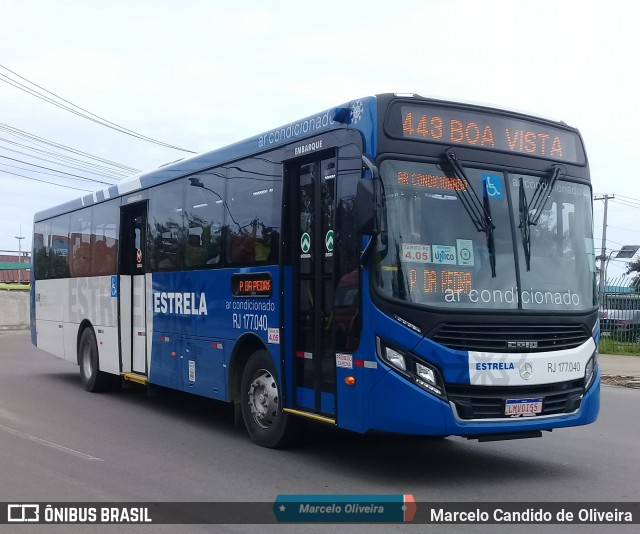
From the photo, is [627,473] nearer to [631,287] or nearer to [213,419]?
[213,419]

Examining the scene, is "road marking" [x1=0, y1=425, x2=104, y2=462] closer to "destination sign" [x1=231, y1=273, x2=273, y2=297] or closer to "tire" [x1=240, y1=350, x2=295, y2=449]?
"tire" [x1=240, y1=350, x2=295, y2=449]

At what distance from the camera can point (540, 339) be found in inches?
310

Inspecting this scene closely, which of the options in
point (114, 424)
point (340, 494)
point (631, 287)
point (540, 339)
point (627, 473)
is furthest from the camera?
point (631, 287)

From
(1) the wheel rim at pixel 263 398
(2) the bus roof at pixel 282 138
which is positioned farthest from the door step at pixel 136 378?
(1) the wheel rim at pixel 263 398

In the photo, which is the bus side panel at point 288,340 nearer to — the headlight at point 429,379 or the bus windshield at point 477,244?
the bus windshield at point 477,244

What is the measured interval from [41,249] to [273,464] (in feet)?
35.4

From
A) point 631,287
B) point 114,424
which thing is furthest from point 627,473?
point 631,287

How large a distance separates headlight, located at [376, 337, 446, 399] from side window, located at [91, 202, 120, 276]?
7.43 m

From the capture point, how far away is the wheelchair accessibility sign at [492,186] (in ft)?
26.2

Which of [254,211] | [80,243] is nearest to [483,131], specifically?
[254,211]

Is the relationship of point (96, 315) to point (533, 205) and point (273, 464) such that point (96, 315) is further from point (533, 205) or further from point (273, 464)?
point (533, 205)

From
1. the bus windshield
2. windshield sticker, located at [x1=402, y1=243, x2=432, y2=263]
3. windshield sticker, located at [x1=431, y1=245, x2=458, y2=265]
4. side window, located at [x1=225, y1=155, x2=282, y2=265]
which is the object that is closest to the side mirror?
the bus windshield

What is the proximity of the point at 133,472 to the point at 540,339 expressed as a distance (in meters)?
4.07

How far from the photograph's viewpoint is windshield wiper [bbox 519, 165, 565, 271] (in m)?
8.01
